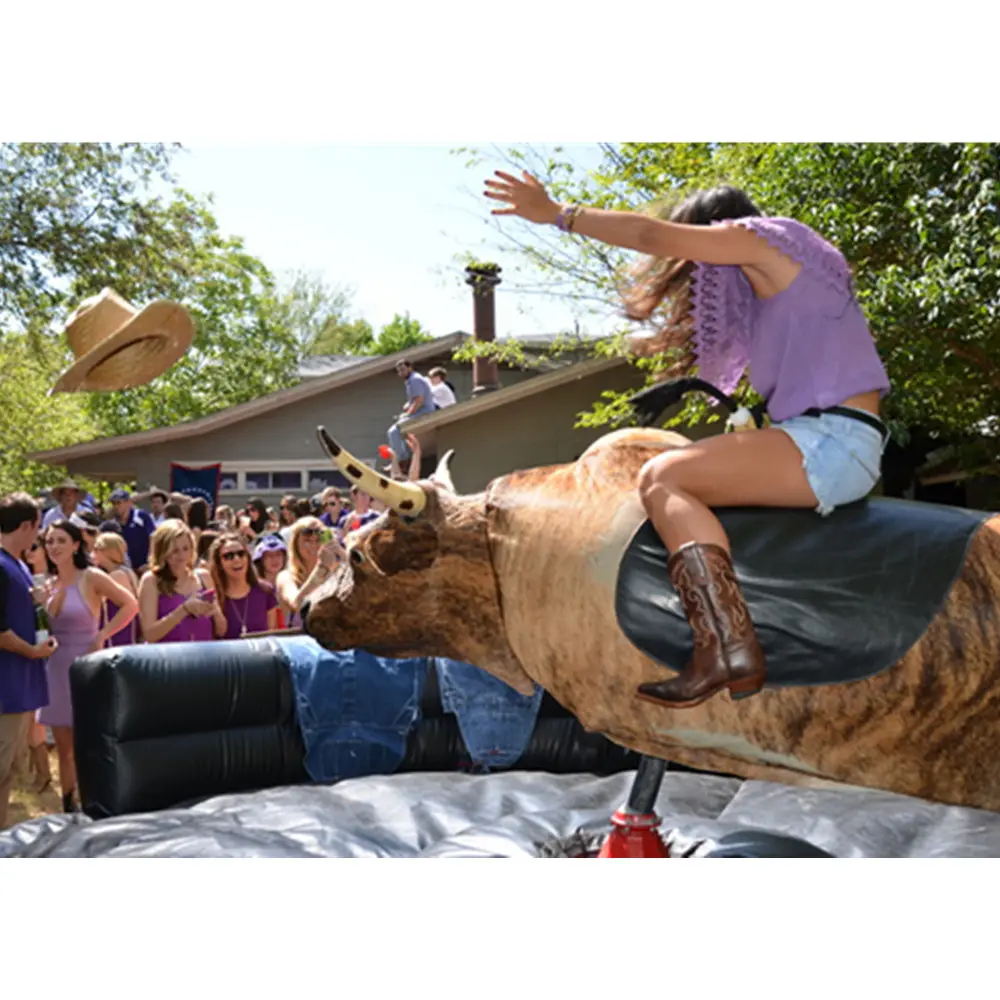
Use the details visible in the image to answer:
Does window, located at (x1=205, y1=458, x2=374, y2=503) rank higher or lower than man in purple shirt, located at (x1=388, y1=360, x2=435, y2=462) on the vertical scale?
lower

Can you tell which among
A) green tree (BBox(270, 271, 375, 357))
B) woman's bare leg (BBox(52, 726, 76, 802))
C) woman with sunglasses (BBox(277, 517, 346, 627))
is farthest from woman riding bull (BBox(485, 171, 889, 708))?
green tree (BBox(270, 271, 375, 357))

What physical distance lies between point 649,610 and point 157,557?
9.58ft

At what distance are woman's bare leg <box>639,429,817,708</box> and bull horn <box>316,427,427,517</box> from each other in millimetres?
504

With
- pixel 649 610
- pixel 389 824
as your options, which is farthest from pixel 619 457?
pixel 389 824

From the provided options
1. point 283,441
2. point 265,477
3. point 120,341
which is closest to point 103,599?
point 120,341

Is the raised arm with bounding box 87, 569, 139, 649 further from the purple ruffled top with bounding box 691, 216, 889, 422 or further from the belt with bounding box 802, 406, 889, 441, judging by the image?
the belt with bounding box 802, 406, 889, 441

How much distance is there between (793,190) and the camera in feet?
18.3

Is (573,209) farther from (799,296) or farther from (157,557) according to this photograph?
(157,557)

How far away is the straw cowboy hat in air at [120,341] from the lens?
3.12 meters

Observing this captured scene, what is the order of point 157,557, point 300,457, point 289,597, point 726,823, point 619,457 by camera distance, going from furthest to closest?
point 300,457 → point 157,557 → point 289,597 → point 726,823 → point 619,457

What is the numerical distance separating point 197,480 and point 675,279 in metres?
6.97

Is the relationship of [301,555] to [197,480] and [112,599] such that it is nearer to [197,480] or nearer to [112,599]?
[112,599]

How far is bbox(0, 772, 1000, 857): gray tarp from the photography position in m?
3.45

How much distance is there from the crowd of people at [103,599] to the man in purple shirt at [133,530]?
100cm
